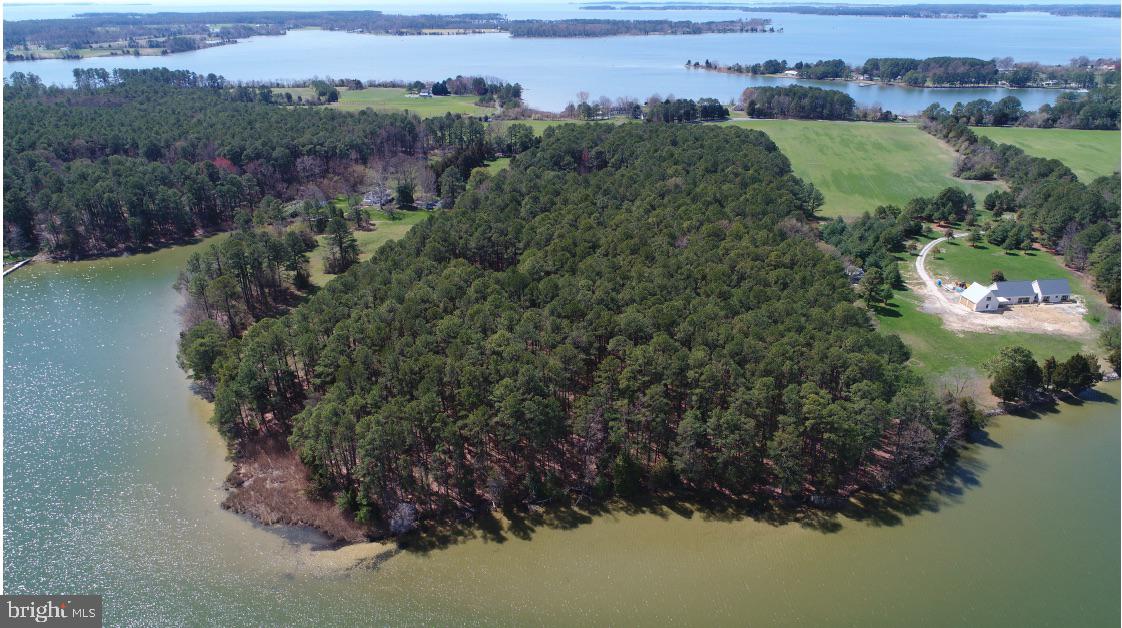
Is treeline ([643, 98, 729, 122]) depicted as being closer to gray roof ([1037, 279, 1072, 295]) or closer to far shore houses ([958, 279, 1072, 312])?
far shore houses ([958, 279, 1072, 312])

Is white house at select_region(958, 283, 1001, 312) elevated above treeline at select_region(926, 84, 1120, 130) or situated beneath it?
situated beneath

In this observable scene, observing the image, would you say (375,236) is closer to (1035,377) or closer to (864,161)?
(1035,377)

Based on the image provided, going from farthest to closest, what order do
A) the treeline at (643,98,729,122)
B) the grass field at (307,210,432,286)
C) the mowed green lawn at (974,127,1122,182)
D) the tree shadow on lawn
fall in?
the treeline at (643,98,729,122), the mowed green lawn at (974,127,1122,182), the grass field at (307,210,432,286), the tree shadow on lawn

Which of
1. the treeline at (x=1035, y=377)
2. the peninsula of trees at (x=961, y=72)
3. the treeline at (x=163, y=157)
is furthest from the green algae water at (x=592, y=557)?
the peninsula of trees at (x=961, y=72)

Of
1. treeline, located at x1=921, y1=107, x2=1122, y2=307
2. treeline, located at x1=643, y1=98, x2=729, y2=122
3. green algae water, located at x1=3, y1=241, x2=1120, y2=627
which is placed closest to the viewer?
green algae water, located at x1=3, y1=241, x2=1120, y2=627

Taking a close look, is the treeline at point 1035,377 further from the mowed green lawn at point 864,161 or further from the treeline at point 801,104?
the treeline at point 801,104

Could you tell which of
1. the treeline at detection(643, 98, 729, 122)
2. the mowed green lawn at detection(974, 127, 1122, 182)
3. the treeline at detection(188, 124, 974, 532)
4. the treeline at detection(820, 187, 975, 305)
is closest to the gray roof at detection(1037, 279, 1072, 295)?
the treeline at detection(820, 187, 975, 305)

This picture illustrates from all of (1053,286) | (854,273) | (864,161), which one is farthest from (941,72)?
(854,273)
